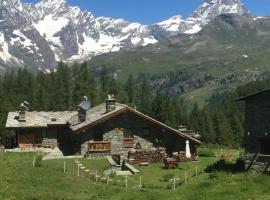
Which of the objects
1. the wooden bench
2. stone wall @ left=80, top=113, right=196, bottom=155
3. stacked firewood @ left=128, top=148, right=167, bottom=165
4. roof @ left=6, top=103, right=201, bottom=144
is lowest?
the wooden bench

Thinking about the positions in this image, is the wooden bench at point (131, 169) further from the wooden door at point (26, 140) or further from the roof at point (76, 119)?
the wooden door at point (26, 140)

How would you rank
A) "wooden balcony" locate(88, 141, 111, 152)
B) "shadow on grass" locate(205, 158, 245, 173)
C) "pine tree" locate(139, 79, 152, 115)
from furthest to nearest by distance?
"pine tree" locate(139, 79, 152, 115) < "wooden balcony" locate(88, 141, 111, 152) < "shadow on grass" locate(205, 158, 245, 173)

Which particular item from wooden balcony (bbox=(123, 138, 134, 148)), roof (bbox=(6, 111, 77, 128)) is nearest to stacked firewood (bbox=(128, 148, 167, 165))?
wooden balcony (bbox=(123, 138, 134, 148))

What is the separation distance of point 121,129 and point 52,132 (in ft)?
52.3

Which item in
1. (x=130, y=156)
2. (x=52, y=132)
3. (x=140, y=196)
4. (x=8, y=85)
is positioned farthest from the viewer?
(x=8, y=85)

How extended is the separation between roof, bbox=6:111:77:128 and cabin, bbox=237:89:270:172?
3514 cm

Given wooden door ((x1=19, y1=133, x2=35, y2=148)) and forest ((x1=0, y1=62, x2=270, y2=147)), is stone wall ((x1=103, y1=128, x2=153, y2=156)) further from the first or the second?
forest ((x1=0, y1=62, x2=270, y2=147))

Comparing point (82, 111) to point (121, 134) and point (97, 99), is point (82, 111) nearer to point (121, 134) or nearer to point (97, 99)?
point (121, 134)

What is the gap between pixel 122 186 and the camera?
34719mm

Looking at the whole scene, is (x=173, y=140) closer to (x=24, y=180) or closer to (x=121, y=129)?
(x=121, y=129)

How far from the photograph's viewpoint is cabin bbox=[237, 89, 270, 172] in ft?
123

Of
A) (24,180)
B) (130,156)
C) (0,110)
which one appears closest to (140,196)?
(24,180)

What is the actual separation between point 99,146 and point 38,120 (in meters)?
17.4

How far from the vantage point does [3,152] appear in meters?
61.5
